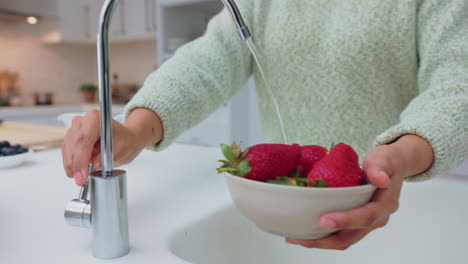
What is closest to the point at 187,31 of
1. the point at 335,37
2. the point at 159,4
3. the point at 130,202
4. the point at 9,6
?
the point at 159,4

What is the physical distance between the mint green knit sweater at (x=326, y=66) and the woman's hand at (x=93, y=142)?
57 mm

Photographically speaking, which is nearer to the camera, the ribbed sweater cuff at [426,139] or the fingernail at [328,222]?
the fingernail at [328,222]

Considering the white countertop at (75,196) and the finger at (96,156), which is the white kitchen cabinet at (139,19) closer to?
the white countertop at (75,196)

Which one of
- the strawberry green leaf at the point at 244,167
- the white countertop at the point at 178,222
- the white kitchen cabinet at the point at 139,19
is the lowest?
the white countertop at the point at 178,222

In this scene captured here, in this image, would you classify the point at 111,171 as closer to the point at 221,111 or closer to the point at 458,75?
the point at 458,75

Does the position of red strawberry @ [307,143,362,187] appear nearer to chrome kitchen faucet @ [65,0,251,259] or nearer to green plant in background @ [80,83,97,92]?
chrome kitchen faucet @ [65,0,251,259]

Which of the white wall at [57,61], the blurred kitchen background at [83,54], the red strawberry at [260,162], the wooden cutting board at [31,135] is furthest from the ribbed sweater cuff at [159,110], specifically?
the white wall at [57,61]

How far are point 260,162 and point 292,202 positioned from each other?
2.1 inches

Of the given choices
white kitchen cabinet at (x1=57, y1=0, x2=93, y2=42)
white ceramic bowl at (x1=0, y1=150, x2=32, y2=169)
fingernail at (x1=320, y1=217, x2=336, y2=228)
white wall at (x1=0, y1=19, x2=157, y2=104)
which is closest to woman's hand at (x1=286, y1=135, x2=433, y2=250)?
fingernail at (x1=320, y1=217, x2=336, y2=228)

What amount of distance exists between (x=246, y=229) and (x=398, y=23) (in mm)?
498

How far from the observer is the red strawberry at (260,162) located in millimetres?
402

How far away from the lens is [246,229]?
0.69 metres

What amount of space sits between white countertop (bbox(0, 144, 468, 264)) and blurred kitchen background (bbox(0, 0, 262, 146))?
5.77ft

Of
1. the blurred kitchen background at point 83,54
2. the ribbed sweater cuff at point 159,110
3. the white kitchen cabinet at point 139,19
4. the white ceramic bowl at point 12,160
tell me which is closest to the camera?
the ribbed sweater cuff at point 159,110
